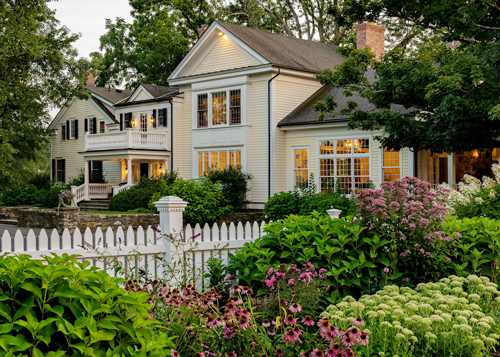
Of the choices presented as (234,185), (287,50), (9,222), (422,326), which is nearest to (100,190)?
(9,222)

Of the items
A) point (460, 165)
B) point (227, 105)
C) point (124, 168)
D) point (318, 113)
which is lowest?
point (460, 165)

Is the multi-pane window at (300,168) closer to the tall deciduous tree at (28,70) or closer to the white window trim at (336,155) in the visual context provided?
the white window trim at (336,155)

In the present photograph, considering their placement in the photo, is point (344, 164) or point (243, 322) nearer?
point (243, 322)

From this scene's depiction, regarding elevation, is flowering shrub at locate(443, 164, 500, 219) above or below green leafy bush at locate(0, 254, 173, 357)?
above

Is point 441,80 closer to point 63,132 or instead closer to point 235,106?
point 235,106

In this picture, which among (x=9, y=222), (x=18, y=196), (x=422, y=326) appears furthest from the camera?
(x=18, y=196)

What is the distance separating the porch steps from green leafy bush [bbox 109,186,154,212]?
2.06 meters

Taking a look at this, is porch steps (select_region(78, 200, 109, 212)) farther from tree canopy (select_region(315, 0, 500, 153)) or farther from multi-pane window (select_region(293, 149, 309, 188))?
tree canopy (select_region(315, 0, 500, 153))

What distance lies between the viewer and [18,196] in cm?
3002

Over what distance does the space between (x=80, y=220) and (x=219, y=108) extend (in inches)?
365

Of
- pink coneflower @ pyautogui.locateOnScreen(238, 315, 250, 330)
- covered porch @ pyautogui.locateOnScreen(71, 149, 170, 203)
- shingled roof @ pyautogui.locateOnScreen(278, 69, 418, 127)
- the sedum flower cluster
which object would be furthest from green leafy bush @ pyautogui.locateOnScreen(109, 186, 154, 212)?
pink coneflower @ pyautogui.locateOnScreen(238, 315, 250, 330)

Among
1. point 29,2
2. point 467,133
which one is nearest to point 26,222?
point 29,2

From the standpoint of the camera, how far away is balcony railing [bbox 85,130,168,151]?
26.6 meters

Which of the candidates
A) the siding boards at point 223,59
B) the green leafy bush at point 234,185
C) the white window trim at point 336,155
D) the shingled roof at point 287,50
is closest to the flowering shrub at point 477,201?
the white window trim at point 336,155
